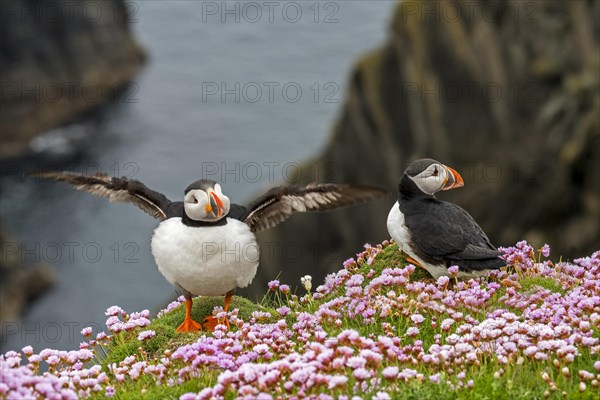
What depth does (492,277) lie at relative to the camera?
9977 millimetres

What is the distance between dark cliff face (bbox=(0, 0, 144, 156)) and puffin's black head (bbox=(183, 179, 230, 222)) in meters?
105

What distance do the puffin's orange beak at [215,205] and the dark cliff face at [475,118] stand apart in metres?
29.2

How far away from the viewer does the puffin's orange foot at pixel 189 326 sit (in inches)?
397

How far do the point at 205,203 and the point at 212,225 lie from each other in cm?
37

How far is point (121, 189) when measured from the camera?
34.8 ft

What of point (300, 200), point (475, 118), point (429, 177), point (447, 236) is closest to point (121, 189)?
point (300, 200)

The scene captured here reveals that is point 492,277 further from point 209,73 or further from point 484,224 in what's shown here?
point 209,73

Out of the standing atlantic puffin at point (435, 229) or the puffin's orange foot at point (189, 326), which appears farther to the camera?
the puffin's orange foot at point (189, 326)

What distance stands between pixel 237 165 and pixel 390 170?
50.6 m

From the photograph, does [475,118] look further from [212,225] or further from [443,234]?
[212,225]

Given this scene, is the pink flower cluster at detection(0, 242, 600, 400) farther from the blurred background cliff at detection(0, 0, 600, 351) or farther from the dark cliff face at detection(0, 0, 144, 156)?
the dark cliff face at detection(0, 0, 144, 156)

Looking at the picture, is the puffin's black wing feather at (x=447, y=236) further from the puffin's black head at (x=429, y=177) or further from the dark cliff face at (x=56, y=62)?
the dark cliff face at (x=56, y=62)

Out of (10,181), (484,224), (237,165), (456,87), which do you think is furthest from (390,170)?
(10,181)

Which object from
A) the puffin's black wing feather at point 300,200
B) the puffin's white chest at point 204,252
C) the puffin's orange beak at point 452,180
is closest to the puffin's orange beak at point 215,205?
the puffin's white chest at point 204,252
